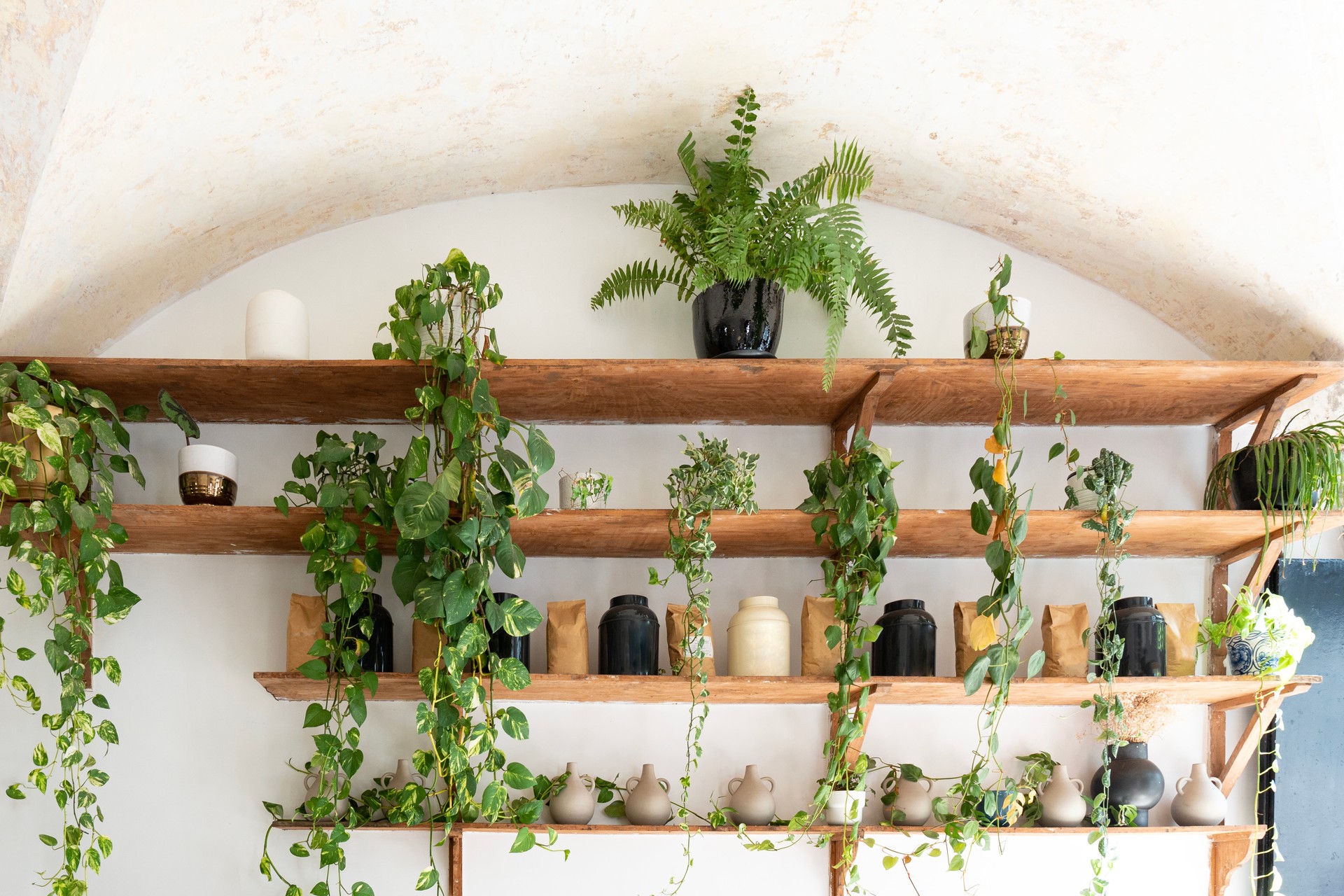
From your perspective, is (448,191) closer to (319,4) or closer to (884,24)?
(319,4)

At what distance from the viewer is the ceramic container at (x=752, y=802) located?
2639 millimetres

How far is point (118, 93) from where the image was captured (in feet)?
7.18

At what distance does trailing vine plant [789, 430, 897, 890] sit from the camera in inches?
98.1

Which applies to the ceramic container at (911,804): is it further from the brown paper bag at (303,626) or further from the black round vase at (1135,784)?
the brown paper bag at (303,626)

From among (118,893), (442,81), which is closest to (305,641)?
(118,893)

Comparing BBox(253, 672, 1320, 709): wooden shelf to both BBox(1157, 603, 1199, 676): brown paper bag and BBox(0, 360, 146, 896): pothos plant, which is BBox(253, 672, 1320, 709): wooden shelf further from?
BBox(0, 360, 146, 896): pothos plant

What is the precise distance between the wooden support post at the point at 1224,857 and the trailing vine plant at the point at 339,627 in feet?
6.84

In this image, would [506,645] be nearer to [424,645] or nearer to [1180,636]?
[424,645]

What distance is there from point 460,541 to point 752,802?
38.6 inches

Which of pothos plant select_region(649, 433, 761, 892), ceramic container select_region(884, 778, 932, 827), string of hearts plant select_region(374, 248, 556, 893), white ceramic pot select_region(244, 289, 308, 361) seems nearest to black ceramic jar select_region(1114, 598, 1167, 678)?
ceramic container select_region(884, 778, 932, 827)

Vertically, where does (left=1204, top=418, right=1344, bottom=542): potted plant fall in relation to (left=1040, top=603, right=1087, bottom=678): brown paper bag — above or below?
above

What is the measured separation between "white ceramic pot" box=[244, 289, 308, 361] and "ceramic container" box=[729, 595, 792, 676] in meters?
1.26

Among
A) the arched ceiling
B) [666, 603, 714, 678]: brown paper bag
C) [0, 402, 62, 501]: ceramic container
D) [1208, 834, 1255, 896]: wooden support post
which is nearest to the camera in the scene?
the arched ceiling

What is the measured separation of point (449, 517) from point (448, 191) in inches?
39.6
